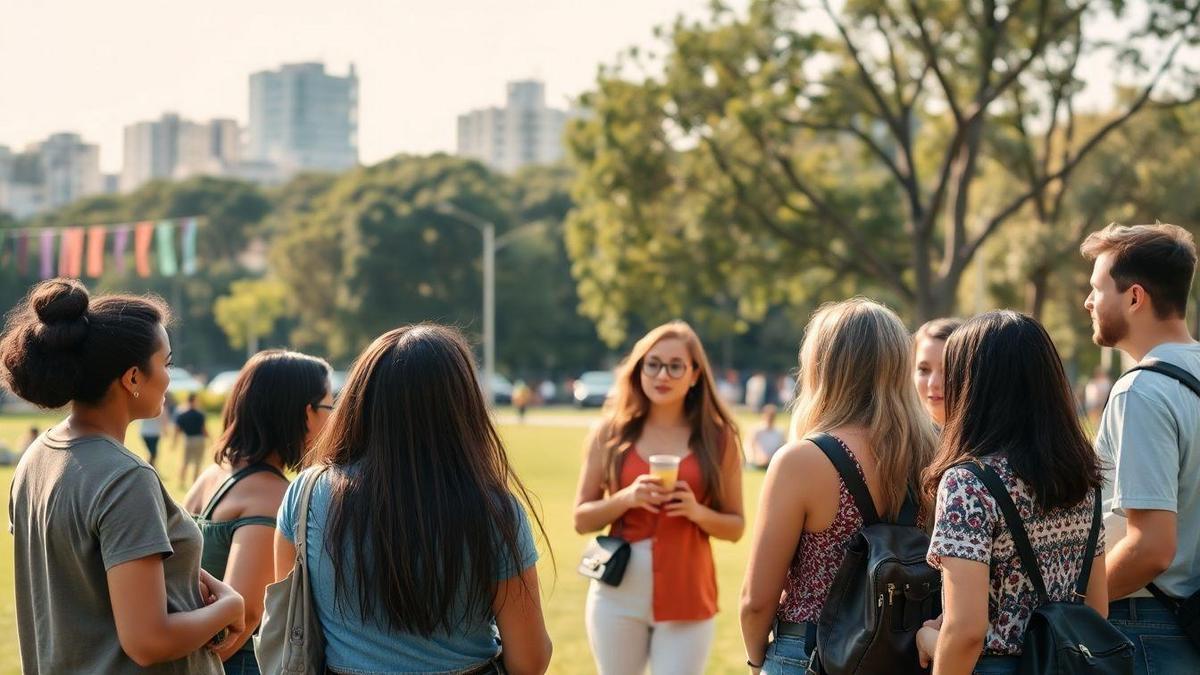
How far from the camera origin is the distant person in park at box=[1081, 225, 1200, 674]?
3797 mm

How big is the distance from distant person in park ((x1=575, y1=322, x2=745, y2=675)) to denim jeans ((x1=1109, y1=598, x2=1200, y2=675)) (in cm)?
225

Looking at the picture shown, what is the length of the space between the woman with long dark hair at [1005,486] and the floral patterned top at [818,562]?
398 mm

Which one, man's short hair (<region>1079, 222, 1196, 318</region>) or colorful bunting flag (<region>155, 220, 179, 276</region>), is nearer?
man's short hair (<region>1079, 222, 1196, 318</region>)

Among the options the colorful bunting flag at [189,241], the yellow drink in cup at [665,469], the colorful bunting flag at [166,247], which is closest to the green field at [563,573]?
the yellow drink in cup at [665,469]

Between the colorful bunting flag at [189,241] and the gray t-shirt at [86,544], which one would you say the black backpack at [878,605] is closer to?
the gray t-shirt at [86,544]

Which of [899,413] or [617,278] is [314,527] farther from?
[617,278]

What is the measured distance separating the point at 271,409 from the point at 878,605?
198 centimetres

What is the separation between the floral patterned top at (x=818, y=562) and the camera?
3.89 metres

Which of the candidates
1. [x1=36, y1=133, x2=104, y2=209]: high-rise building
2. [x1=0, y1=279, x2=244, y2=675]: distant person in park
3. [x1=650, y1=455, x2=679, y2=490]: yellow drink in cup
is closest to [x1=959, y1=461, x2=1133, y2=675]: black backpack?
[x1=0, y1=279, x2=244, y2=675]: distant person in park

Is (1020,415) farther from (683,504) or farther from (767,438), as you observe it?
(767,438)

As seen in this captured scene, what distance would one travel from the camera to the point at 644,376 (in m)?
6.47

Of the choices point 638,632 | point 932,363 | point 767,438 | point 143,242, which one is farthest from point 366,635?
point 143,242

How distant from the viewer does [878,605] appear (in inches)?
141

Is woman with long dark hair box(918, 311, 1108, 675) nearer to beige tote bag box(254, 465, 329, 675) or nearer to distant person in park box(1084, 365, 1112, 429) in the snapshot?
beige tote bag box(254, 465, 329, 675)
